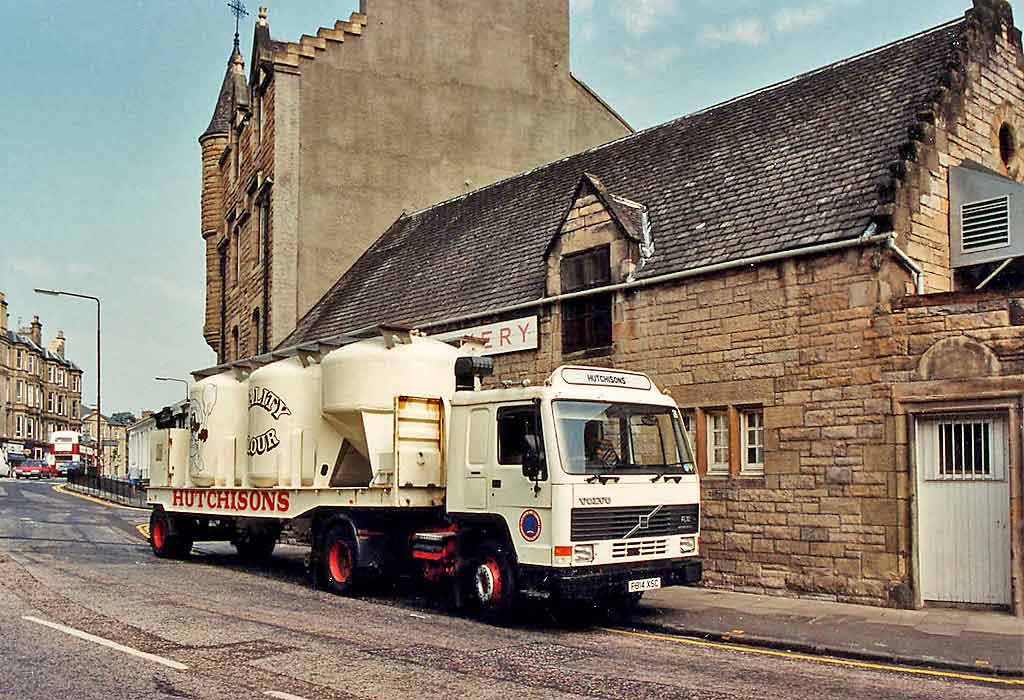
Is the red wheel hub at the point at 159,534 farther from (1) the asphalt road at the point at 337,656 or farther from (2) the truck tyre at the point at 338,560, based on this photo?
(2) the truck tyre at the point at 338,560

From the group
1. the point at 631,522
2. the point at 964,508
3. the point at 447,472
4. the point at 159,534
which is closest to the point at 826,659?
the point at 631,522

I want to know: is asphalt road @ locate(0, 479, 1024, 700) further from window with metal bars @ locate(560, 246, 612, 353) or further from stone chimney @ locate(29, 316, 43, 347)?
stone chimney @ locate(29, 316, 43, 347)

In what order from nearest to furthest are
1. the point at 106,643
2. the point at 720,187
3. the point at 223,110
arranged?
the point at 106,643, the point at 720,187, the point at 223,110

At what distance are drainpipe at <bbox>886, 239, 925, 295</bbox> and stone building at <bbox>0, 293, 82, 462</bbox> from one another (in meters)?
88.1

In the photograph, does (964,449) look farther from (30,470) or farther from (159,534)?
(30,470)

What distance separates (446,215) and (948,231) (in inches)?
580

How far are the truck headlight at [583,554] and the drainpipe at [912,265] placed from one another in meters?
5.58

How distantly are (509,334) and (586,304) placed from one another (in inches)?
78.0

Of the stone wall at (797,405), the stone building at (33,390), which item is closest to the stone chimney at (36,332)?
the stone building at (33,390)

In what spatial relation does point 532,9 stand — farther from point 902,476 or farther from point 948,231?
point 902,476

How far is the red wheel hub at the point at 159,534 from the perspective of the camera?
19.6 meters

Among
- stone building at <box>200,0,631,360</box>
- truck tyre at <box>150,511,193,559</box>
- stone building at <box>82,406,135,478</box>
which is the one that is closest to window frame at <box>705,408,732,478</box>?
truck tyre at <box>150,511,193,559</box>

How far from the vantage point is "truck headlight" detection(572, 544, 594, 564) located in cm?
1146

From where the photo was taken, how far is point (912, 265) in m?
13.6
